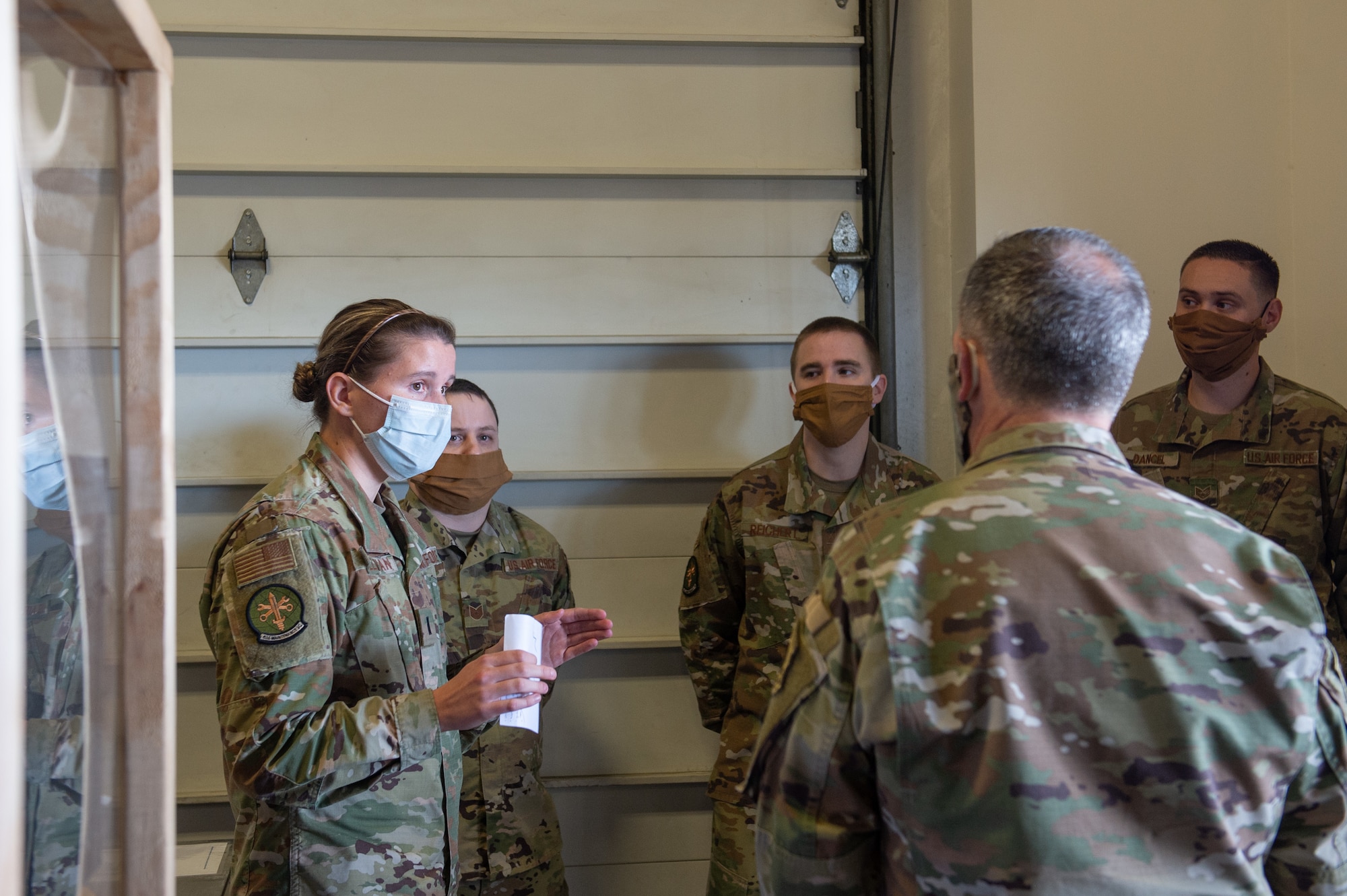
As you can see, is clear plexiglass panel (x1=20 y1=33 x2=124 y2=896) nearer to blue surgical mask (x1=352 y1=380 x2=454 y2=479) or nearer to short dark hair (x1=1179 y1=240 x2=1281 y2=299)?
blue surgical mask (x1=352 y1=380 x2=454 y2=479)

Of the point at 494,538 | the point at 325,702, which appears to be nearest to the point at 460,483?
the point at 494,538

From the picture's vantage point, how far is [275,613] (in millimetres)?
1620

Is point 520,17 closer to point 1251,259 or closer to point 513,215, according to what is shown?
point 513,215

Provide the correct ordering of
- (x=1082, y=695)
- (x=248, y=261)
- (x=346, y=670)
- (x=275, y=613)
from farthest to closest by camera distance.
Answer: (x=248, y=261), (x=346, y=670), (x=275, y=613), (x=1082, y=695)

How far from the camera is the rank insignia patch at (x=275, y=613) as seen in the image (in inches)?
63.4

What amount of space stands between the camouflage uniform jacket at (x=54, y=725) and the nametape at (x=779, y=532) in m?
1.97

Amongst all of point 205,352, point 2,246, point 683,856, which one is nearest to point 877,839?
point 2,246

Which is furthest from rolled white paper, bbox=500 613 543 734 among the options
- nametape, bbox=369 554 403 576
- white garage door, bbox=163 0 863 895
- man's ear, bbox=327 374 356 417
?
white garage door, bbox=163 0 863 895

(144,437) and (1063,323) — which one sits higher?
(1063,323)

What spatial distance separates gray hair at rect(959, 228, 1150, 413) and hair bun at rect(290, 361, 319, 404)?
1.38 metres

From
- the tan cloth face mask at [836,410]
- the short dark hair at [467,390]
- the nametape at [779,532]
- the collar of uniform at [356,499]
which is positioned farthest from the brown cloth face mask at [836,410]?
the collar of uniform at [356,499]

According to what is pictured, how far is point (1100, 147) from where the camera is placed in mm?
2895

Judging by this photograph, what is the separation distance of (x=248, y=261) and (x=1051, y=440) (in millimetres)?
2657

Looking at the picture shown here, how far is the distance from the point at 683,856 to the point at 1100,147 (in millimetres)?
2574
